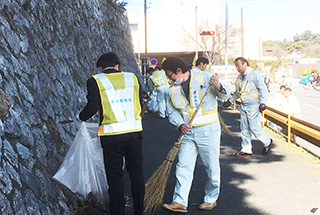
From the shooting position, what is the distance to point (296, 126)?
788cm

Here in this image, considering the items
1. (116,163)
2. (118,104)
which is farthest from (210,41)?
(116,163)

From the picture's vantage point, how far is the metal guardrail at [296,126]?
22.6ft

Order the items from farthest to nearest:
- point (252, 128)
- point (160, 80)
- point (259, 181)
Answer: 1. point (160, 80)
2. point (252, 128)
3. point (259, 181)

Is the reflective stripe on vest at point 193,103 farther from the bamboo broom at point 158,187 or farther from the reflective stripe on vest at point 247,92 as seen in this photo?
the reflective stripe on vest at point 247,92

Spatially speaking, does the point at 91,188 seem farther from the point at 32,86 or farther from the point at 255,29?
the point at 255,29

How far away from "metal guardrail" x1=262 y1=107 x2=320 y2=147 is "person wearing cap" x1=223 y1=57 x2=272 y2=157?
71cm

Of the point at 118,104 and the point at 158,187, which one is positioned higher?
the point at 118,104

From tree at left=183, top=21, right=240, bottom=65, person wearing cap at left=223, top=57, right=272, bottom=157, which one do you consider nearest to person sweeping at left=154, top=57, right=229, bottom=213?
person wearing cap at left=223, top=57, right=272, bottom=157

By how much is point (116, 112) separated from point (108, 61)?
579 millimetres

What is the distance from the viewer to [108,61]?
4117 millimetres

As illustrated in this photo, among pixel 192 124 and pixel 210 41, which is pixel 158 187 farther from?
pixel 210 41

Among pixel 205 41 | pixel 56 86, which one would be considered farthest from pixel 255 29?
pixel 56 86

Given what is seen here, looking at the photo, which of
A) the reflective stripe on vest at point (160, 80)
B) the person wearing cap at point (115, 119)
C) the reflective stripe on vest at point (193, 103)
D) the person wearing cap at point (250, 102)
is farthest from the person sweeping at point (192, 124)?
the reflective stripe on vest at point (160, 80)

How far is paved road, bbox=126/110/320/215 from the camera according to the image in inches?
182
